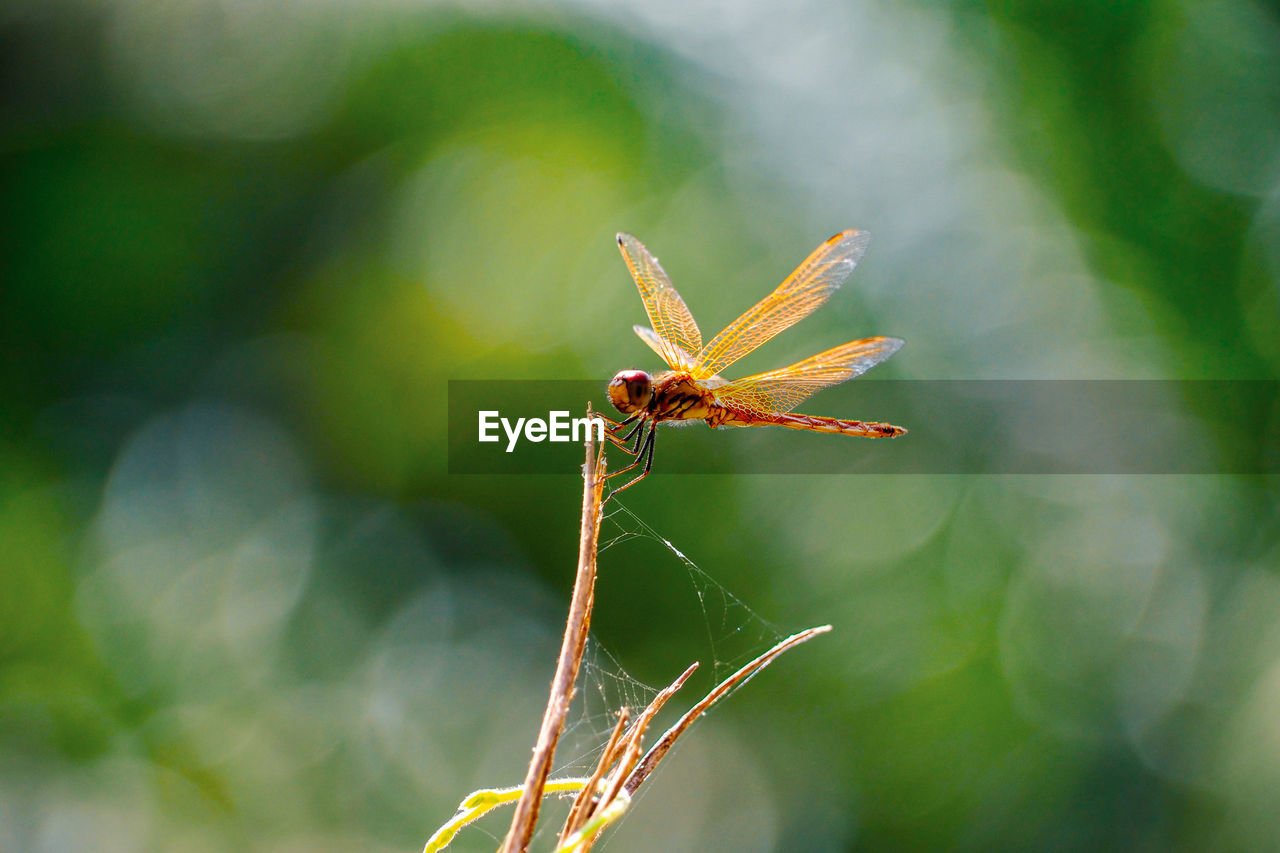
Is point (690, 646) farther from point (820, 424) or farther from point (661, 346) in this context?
point (661, 346)

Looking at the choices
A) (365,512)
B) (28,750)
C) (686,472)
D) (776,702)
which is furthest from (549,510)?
(28,750)

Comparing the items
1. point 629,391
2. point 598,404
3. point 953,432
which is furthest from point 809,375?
point 953,432

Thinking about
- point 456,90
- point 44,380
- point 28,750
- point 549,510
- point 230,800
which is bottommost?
point 230,800

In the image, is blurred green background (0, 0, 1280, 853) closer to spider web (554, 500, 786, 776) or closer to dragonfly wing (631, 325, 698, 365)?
spider web (554, 500, 786, 776)

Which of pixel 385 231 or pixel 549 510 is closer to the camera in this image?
pixel 549 510

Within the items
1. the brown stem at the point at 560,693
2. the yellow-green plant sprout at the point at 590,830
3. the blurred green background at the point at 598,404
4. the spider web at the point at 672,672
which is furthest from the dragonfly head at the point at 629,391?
Result: the blurred green background at the point at 598,404

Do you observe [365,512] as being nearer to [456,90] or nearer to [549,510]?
[549,510]
